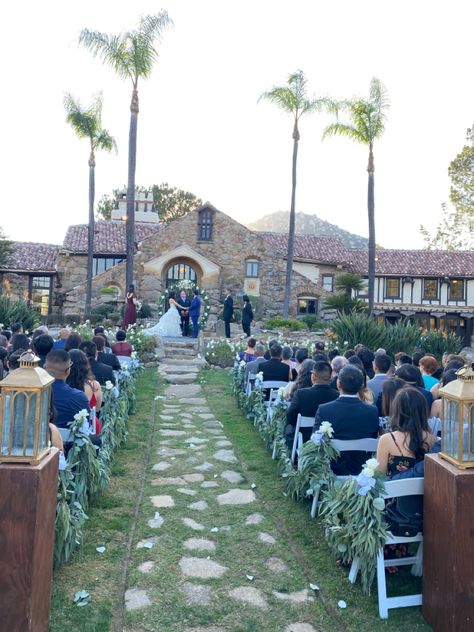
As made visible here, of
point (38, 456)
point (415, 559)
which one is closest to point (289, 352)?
point (415, 559)

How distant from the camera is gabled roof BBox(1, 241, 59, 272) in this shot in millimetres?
28719

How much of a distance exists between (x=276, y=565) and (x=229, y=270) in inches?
958

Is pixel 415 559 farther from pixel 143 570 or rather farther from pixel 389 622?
pixel 143 570

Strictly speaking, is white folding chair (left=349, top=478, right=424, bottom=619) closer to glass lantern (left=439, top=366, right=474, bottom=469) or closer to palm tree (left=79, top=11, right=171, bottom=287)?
glass lantern (left=439, top=366, right=474, bottom=469)

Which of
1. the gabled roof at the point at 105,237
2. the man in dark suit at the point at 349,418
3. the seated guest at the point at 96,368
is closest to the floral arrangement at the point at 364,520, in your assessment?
the man in dark suit at the point at 349,418

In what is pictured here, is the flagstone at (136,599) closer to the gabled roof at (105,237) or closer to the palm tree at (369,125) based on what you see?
the palm tree at (369,125)

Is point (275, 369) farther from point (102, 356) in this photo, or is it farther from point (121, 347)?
point (121, 347)

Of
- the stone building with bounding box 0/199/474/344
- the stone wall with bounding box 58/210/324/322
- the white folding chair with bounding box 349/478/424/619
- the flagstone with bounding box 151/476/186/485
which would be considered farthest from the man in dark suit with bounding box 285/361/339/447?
the stone building with bounding box 0/199/474/344

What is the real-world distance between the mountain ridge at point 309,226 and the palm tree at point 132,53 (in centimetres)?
7003

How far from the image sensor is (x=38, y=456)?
2.94m

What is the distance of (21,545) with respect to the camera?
278cm

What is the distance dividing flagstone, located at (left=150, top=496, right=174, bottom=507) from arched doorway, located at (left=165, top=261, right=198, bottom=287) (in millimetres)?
22772

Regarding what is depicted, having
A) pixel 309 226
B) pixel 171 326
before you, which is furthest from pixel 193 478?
pixel 309 226

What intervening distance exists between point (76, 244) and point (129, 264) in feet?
38.2
